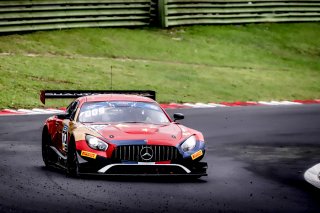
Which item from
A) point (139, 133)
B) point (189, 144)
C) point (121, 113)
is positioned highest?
point (121, 113)

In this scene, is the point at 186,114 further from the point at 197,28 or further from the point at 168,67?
the point at 197,28

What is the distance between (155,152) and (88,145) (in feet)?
2.91

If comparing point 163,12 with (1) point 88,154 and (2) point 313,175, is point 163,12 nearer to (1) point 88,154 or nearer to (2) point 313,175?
(2) point 313,175

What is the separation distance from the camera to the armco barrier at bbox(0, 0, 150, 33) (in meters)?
34.7

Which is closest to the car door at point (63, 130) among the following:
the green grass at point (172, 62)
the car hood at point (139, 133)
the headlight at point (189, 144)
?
the car hood at point (139, 133)

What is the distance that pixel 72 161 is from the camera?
13773 millimetres

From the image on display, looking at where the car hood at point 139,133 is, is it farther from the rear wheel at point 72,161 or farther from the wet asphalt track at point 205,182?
the wet asphalt track at point 205,182

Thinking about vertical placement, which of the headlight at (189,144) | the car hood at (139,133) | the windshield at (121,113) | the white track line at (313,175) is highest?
the windshield at (121,113)

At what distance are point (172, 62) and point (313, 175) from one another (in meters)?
20.2

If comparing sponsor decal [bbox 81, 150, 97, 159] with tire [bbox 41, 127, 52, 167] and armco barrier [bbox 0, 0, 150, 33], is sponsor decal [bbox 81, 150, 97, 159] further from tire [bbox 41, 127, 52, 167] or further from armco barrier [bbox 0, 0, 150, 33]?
armco barrier [bbox 0, 0, 150, 33]

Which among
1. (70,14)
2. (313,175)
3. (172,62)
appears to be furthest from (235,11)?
(313,175)

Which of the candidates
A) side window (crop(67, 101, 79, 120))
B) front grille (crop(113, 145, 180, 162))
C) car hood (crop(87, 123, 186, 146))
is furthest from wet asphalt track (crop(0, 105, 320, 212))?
side window (crop(67, 101, 79, 120))

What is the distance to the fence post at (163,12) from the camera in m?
38.9

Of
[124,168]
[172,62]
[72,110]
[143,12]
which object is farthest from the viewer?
[143,12]
